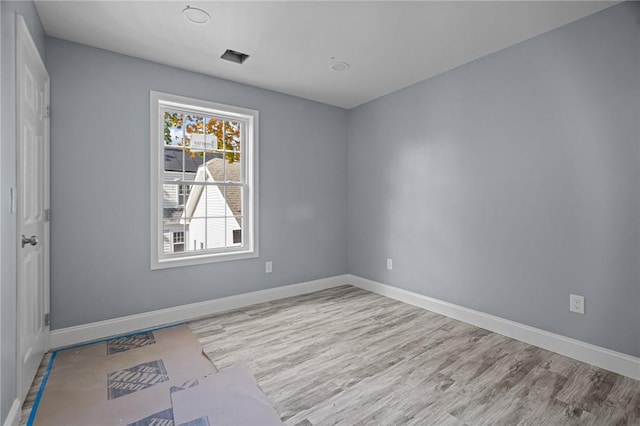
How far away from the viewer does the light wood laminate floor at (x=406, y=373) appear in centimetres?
181

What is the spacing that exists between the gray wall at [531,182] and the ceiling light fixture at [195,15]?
2.30 m

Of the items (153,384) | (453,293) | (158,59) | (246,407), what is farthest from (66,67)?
(453,293)

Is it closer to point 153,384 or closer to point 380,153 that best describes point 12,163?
point 153,384

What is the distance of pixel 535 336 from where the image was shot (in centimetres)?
263

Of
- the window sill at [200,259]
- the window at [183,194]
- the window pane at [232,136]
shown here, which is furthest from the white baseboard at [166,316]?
the window pane at [232,136]

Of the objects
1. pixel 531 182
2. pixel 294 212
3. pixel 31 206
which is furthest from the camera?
pixel 294 212

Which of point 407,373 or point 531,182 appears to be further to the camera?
point 531,182

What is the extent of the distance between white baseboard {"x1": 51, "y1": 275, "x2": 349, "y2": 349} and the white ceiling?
240 cm

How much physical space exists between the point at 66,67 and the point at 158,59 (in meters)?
0.72

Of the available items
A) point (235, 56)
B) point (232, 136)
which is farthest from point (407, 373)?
point (235, 56)

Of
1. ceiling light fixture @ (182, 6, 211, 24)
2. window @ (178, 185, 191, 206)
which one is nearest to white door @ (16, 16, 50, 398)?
ceiling light fixture @ (182, 6, 211, 24)

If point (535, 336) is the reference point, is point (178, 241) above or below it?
above

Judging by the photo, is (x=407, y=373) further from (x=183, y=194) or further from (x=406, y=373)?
(x=183, y=194)

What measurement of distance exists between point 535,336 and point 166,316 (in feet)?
10.8
